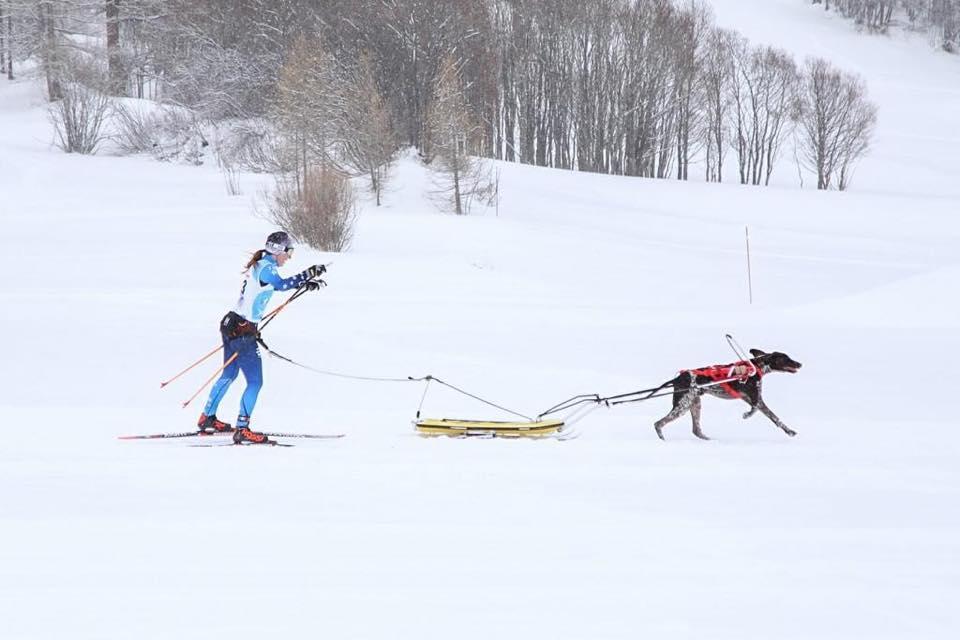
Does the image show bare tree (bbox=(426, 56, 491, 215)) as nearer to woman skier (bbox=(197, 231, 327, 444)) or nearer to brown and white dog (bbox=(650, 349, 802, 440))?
woman skier (bbox=(197, 231, 327, 444))

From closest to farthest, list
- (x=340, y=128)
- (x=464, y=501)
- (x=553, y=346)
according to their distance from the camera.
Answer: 1. (x=464, y=501)
2. (x=553, y=346)
3. (x=340, y=128)

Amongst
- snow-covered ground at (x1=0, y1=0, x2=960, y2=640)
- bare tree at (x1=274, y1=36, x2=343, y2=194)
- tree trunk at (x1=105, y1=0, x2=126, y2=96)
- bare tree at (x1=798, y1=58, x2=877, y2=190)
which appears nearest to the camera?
snow-covered ground at (x1=0, y1=0, x2=960, y2=640)

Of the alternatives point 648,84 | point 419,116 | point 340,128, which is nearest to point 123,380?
point 340,128

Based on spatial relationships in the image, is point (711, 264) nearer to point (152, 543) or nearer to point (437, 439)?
point (437, 439)

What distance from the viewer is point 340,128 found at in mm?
30922

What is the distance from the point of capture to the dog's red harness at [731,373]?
8406 millimetres

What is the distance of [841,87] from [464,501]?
50.0m

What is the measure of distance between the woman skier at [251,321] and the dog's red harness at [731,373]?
12.0 ft

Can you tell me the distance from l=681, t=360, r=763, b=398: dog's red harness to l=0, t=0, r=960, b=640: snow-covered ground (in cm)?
54

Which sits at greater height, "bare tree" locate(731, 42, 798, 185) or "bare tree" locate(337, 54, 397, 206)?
"bare tree" locate(731, 42, 798, 185)

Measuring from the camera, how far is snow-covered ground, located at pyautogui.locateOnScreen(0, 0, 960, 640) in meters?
4.31

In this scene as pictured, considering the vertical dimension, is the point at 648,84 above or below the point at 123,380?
above

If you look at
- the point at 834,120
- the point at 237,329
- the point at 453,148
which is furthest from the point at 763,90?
the point at 237,329

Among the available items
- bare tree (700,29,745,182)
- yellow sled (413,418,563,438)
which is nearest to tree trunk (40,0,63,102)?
bare tree (700,29,745,182)
